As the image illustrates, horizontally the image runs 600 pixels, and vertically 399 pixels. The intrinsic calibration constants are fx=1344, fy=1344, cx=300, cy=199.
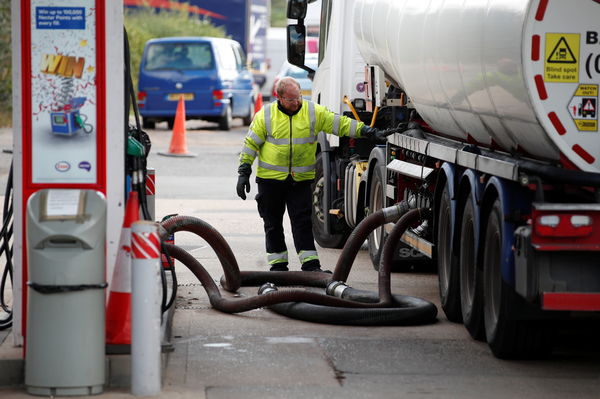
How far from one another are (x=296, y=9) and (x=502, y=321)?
6.77m

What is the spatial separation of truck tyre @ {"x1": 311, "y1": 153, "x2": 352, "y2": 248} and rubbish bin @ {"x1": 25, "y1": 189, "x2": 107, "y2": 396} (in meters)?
6.92

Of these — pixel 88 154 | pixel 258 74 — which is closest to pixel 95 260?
pixel 88 154

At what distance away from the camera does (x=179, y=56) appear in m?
31.1

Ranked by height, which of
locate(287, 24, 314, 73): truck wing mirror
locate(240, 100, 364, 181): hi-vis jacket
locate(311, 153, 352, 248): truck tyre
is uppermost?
locate(287, 24, 314, 73): truck wing mirror

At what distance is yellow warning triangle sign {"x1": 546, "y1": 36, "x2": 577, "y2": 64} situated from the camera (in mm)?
7258

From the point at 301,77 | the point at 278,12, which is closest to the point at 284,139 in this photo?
the point at 301,77

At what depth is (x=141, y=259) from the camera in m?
6.90

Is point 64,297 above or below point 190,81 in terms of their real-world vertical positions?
above

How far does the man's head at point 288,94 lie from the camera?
36.7 feet

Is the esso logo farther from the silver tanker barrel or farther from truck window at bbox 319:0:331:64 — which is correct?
truck window at bbox 319:0:331:64

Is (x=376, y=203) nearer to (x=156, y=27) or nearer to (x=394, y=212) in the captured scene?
(x=394, y=212)

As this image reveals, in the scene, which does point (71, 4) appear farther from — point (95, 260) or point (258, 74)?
point (258, 74)

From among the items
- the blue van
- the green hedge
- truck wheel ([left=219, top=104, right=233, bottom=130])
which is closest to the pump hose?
the blue van

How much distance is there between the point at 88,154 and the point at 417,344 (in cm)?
256
